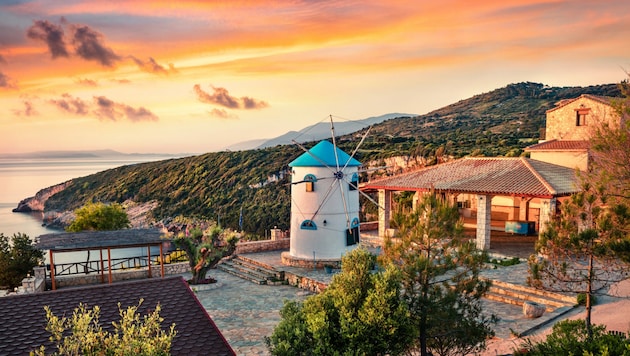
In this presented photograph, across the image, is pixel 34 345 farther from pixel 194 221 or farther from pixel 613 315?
pixel 194 221

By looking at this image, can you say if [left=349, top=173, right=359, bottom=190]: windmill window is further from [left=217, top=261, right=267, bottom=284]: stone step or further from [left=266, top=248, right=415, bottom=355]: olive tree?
[left=266, top=248, right=415, bottom=355]: olive tree

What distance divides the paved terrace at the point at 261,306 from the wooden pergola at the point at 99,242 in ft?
11.2

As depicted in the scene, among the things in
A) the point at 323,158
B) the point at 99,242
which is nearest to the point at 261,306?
the point at 99,242

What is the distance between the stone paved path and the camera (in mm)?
13961

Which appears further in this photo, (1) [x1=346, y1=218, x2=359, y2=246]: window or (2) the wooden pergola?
(1) [x1=346, y1=218, x2=359, y2=246]: window

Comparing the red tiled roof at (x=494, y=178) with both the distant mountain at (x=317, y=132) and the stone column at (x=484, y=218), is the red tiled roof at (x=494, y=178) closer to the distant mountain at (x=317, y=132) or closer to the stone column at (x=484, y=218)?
the stone column at (x=484, y=218)

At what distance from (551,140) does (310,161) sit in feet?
57.1

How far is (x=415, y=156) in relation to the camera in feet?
173

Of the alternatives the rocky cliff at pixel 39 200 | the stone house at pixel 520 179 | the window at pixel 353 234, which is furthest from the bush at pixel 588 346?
the rocky cliff at pixel 39 200

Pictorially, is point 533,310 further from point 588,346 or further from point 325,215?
point 325,215

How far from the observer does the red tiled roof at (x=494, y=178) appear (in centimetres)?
2147

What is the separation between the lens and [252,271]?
22.9 metres

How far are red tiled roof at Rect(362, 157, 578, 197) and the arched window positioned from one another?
559 cm

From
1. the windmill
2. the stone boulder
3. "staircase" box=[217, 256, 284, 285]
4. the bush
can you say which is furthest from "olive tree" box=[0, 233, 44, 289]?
the bush
